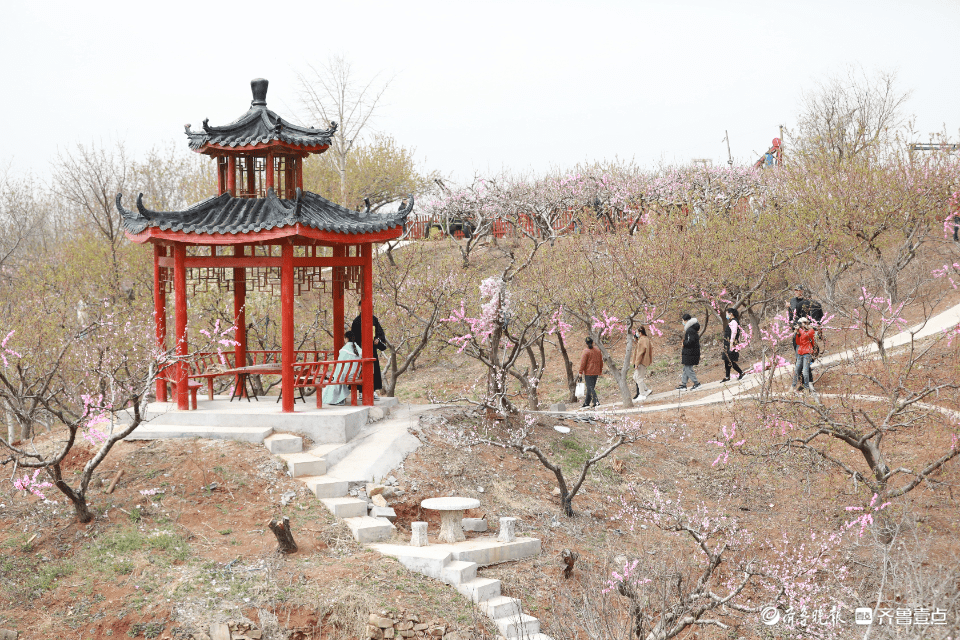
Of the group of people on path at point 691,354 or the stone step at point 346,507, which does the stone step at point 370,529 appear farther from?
the group of people on path at point 691,354

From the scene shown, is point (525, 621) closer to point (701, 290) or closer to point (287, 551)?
point (287, 551)

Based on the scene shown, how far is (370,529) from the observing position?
31.8ft

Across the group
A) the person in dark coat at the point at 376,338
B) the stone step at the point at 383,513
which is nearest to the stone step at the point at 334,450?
the stone step at the point at 383,513

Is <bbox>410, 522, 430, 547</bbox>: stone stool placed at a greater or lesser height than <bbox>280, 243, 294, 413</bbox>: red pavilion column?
lesser

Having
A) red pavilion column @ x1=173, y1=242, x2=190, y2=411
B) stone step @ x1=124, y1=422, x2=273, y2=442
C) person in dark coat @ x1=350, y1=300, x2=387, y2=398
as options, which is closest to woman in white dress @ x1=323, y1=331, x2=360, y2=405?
person in dark coat @ x1=350, y1=300, x2=387, y2=398

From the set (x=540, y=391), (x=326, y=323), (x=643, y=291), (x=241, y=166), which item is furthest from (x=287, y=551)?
(x=540, y=391)

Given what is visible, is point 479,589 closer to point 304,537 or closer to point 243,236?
point 304,537

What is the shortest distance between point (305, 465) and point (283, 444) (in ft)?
2.21

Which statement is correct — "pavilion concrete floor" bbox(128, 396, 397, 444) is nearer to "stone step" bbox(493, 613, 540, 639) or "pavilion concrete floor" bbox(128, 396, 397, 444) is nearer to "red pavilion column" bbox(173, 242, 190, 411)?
"red pavilion column" bbox(173, 242, 190, 411)

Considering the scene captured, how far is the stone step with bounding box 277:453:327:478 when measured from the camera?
10.8 m

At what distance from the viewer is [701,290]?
2081cm

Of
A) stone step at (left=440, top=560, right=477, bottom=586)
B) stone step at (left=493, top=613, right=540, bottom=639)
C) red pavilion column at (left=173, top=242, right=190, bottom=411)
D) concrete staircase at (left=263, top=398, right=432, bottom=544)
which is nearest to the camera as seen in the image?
stone step at (left=493, top=613, right=540, bottom=639)

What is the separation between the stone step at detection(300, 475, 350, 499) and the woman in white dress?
2.40 meters

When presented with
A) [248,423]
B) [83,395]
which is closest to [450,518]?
[248,423]
